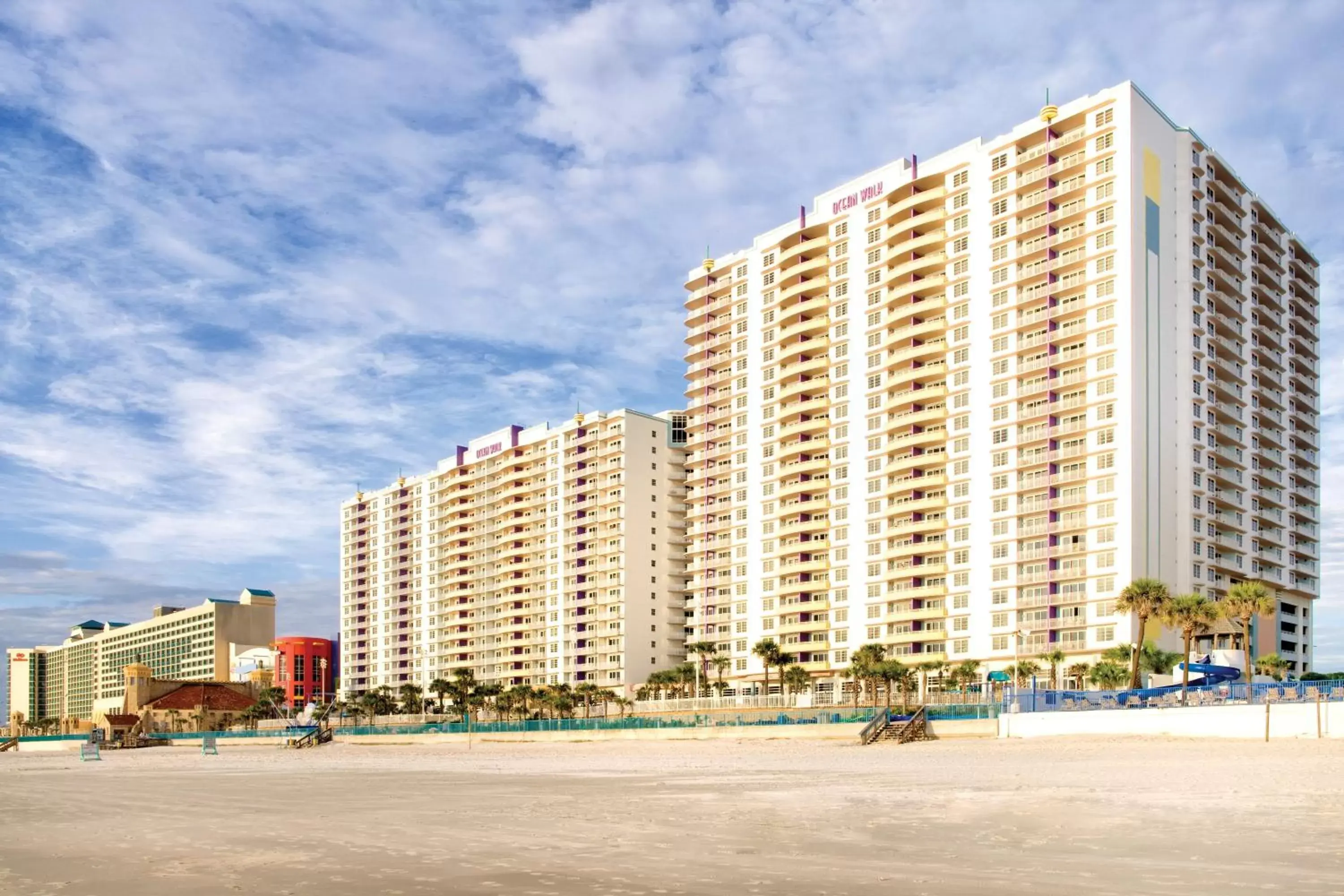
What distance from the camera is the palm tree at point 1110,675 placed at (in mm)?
94688

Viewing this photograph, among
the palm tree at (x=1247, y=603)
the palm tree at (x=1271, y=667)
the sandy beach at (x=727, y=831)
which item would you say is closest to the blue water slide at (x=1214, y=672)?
the palm tree at (x=1247, y=603)

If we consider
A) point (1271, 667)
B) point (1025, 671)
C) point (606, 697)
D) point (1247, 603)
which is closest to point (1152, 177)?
point (1271, 667)

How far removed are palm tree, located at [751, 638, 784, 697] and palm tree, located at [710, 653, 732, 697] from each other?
28.5 feet

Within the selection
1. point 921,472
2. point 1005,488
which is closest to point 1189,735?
point 1005,488

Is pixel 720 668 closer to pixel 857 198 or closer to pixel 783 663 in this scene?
pixel 783 663

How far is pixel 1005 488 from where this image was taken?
11825 cm

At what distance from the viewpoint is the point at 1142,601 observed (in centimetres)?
8569

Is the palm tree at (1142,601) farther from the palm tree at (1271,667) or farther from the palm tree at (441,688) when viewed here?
the palm tree at (441,688)

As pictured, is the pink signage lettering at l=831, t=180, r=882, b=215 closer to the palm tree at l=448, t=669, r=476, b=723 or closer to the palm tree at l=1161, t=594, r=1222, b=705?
the palm tree at l=1161, t=594, r=1222, b=705

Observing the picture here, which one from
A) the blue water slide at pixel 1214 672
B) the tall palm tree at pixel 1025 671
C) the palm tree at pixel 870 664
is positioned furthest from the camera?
the palm tree at pixel 870 664

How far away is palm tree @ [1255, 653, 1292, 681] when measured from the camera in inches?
4104

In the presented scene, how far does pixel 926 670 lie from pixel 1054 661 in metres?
16.2

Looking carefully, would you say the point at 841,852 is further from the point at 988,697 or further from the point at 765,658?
the point at 765,658

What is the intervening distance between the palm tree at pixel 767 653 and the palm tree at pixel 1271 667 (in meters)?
45.5
